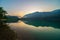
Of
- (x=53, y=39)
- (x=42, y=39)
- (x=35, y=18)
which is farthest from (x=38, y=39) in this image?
(x=35, y=18)

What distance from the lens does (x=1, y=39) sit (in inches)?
174

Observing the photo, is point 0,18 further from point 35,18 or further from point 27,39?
point 35,18

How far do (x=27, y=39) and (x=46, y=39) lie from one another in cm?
86

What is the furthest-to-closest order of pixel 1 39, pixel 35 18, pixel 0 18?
pixel 35 18 → pixel 0 18 → pixel 1 39

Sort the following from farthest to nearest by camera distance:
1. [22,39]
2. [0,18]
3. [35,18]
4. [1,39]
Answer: [35,18] < [0,18] < [22,39] < [1,39]

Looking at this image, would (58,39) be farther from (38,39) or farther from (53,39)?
(38,39)

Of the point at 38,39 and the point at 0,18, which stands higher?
the point at 0,18

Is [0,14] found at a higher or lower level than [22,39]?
higher

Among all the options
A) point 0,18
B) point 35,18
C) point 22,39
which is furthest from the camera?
point 35,18

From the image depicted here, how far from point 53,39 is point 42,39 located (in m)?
0.51

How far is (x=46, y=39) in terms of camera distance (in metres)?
5.50

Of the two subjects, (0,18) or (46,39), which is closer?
(46,39)

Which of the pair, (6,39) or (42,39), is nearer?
(6,39)

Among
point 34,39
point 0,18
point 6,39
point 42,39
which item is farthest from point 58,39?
point 0,18
